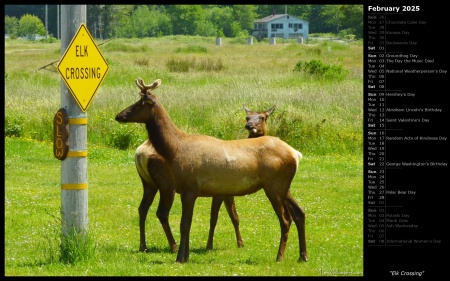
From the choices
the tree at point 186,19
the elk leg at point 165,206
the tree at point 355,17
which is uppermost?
the tree at point 186,19

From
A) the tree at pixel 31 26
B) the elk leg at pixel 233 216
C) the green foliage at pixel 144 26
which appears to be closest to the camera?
the elk leg at pixel 233 216

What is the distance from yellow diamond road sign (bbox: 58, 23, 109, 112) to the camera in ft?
38.5

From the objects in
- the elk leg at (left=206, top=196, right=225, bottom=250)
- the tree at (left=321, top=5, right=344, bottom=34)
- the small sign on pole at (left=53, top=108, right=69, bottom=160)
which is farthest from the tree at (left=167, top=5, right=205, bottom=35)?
the small sign on pole at (left=53, top=108, right=69, bottom=160)

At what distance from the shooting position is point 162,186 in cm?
1291

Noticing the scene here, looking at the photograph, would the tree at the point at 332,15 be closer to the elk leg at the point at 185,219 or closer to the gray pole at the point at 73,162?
the gray pole at the point at 73,162

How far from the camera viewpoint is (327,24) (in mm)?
128125

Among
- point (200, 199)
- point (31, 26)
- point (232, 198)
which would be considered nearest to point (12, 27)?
point (31, 26)

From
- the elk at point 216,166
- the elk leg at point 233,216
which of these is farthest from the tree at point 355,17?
the elk at point 216,166

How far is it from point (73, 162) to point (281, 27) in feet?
411

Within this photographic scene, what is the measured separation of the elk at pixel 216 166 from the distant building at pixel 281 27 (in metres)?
119

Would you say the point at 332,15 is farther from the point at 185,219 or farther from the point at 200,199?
the point at 185,219

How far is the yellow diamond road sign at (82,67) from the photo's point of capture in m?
11.8
